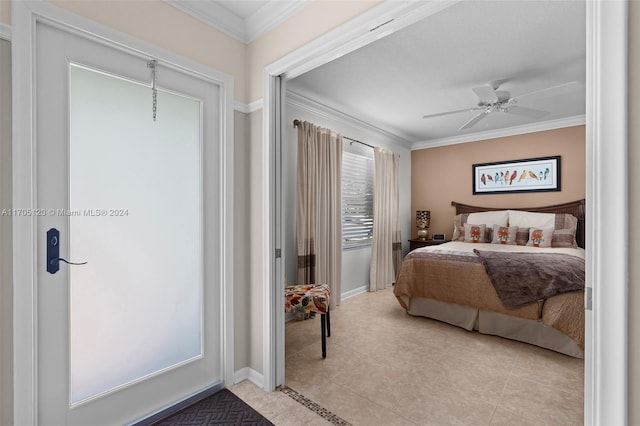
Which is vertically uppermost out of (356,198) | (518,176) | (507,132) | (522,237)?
(507,132)

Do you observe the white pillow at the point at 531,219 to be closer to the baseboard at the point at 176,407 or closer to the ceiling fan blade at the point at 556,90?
the ceiling fan blade at the point at 556,90

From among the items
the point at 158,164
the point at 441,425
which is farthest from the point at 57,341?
the point at 441,425

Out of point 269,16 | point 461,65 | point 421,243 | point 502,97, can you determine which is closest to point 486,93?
point 502,97

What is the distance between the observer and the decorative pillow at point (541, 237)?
4332 mm

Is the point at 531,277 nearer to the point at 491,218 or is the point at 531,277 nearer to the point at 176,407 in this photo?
the point at 491,218

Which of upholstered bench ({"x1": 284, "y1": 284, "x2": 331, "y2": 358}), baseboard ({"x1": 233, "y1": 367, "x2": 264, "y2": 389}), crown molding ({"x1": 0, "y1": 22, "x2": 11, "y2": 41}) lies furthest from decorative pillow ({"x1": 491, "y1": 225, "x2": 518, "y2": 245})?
crown molding ({"x1": 0, "y1": 22, "x2": 11, "y2": 41})

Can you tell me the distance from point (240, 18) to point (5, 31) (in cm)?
132

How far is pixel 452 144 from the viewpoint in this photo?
224 inches

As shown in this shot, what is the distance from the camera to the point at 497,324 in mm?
3088

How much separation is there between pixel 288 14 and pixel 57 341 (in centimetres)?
227

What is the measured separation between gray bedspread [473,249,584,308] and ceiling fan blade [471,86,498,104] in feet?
5.55

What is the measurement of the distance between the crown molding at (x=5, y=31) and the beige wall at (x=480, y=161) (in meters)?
5.70

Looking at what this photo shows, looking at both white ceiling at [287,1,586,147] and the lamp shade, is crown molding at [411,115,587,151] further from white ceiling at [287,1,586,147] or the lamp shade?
the lamp shade

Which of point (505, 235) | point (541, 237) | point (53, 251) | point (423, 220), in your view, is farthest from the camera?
point (423, 220)
